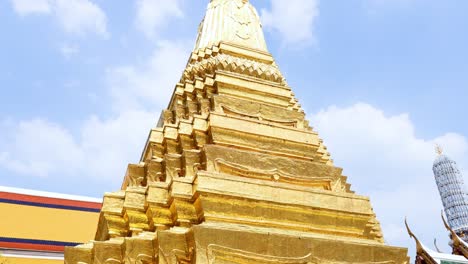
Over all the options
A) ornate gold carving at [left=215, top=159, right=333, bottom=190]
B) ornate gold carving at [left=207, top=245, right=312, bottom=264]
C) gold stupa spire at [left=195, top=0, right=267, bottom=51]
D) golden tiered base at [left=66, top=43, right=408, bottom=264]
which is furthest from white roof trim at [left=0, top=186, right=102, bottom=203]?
ornate gold carving at [left=207, top=245, right=312, bottom=264]

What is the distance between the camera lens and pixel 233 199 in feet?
17.4

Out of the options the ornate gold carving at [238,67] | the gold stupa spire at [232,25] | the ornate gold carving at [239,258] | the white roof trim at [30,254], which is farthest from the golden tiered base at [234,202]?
the white roof trim at [30,254]

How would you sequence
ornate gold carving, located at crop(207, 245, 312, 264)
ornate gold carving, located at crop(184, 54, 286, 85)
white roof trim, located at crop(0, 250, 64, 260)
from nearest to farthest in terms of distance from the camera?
ornate gold carving, located at crop(207, 245, 312, 264) → ornate gold carving, located at crop(184, 54, 286, 85) → white roof trim, located at crop(0, 250, 64, 260)

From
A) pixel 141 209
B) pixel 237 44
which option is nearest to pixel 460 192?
pixel 237 44

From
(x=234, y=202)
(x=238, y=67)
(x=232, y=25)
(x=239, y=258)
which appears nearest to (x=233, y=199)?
(x=234, y=202)

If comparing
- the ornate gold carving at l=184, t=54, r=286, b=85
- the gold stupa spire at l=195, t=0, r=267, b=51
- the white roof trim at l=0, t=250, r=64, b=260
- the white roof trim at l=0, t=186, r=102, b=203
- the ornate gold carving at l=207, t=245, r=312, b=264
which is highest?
the gold stupa spire at l=195, t=0, r=267, b=51

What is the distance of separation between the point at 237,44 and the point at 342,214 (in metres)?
4.64

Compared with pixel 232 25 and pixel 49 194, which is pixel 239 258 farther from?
pixel 49 194

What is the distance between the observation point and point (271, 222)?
5.45m

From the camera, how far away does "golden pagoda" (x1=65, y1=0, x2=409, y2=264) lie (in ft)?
16.1

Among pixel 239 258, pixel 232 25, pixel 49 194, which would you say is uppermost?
pixel 232 25

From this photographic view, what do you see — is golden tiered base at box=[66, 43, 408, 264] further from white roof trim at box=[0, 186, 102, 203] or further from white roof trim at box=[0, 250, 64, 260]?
white roof trim at box=[0, 186, 102, 203]

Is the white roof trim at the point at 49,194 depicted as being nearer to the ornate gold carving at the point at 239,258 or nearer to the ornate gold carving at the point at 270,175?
the ornate gold carving at the point at 270,175

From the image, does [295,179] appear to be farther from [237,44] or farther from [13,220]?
[13,220]
